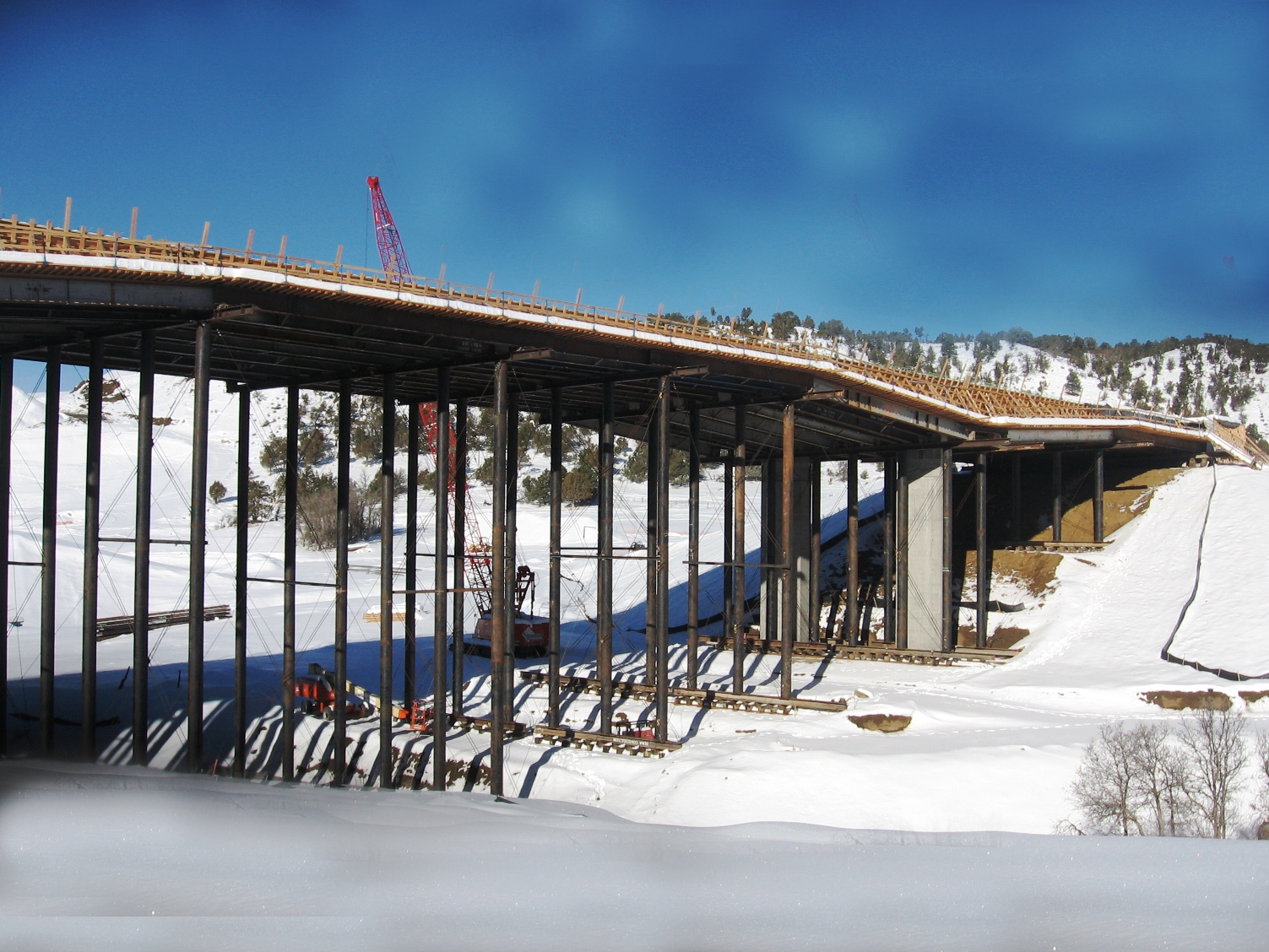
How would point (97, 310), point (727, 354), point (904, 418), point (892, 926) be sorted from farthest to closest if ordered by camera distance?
point (904, 418) → point (727, 354) → point (97, 310) → point (892, 926)

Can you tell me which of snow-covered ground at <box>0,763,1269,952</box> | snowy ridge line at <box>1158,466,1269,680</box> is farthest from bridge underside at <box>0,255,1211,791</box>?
snow-covered ground at <box>0,763,1269,952</box>

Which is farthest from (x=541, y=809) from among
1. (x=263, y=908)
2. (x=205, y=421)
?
(x=205, y=421)

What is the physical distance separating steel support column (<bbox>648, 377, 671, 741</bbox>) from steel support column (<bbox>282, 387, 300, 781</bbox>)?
A: 10.1 metres

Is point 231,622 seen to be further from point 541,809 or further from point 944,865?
point 944,865

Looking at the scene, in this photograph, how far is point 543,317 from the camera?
29.6m

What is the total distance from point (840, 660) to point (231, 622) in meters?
32.5

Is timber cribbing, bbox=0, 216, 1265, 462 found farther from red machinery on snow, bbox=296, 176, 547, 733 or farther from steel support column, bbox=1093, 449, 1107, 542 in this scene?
steel support column, bbox=1093, 449, 1107, 542

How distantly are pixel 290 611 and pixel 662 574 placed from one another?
35.3 ft

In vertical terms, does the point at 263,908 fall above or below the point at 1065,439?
below

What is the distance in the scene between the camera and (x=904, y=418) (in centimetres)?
4603

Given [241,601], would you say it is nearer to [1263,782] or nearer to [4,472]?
[4,472]

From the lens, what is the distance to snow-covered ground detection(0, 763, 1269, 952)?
9.41m

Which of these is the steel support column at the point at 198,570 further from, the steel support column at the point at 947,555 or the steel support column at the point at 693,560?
the steel support column at the point at 947,555

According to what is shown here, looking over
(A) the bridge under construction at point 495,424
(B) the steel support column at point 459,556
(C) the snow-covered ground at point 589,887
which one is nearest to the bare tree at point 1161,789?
(A) the bridge under construction at point 495,424
